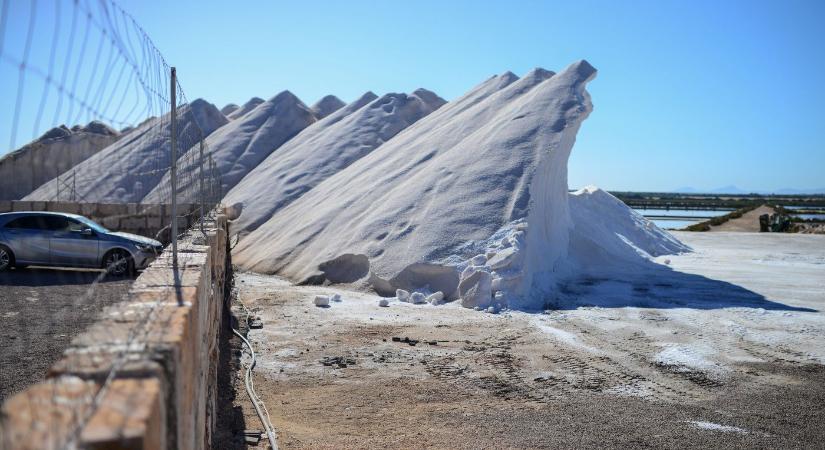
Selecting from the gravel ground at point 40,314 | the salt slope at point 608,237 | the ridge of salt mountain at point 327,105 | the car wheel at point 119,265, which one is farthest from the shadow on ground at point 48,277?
the ridge of salt mountain at point 327,105

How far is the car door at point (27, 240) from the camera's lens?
12719mm

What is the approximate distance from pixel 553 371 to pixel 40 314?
267 inches

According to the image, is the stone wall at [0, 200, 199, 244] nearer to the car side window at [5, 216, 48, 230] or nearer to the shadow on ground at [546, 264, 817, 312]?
the car side window at [5, 216, 48, 230]

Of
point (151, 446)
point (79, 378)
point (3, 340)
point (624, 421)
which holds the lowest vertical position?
point (624, 421)

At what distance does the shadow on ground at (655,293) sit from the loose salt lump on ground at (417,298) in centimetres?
214

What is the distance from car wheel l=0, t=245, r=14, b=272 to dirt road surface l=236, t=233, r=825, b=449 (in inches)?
178

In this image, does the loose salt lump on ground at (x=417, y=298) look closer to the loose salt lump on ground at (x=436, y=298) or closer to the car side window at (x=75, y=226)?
the loose salt lump on ground at (x=436, y=298)

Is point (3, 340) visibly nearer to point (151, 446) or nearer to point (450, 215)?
point (151, 446)

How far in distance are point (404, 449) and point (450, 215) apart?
28.1ft

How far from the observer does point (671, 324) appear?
1003 cm

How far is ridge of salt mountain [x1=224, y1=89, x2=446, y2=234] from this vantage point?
74.6 feet

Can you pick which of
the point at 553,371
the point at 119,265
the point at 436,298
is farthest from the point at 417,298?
the point at 119,265

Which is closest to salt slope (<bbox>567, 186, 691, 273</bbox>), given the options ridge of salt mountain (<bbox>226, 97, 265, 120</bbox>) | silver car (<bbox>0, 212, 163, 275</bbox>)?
silver car (<bbox>0, 212, 163, 275</bbox>)

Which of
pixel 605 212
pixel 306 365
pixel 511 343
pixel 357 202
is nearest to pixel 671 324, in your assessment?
pixel 511 343
